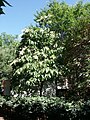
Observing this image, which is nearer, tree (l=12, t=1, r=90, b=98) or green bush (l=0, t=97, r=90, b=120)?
green bush (l=0, t=97, r=90, b=120)

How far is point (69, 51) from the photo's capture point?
1466 cm

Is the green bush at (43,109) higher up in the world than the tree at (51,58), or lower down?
lower down

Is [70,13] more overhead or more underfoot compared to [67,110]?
more overhead

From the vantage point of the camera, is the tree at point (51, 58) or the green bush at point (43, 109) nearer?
the green bush at point (43, 109)

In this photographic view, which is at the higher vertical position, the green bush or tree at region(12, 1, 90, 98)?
tree at region(12, 1, 90, 98)

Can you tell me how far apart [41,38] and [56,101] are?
4054 mm

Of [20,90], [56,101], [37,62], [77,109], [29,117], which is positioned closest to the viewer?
[77,109]

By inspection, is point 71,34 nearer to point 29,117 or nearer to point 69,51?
point 69,51

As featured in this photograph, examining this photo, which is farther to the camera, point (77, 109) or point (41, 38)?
point (41, 38)

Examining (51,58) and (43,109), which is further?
(51,58)

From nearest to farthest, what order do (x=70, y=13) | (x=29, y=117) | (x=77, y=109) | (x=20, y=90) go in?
(x=77, y=109)
(x=29, y=117)
(x=20, y=90)
(x=70, y=13)

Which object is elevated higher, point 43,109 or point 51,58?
point 51,58

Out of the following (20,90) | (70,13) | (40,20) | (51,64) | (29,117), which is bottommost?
(29,117)

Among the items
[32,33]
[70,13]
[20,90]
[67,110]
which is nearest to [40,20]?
[32,33]
